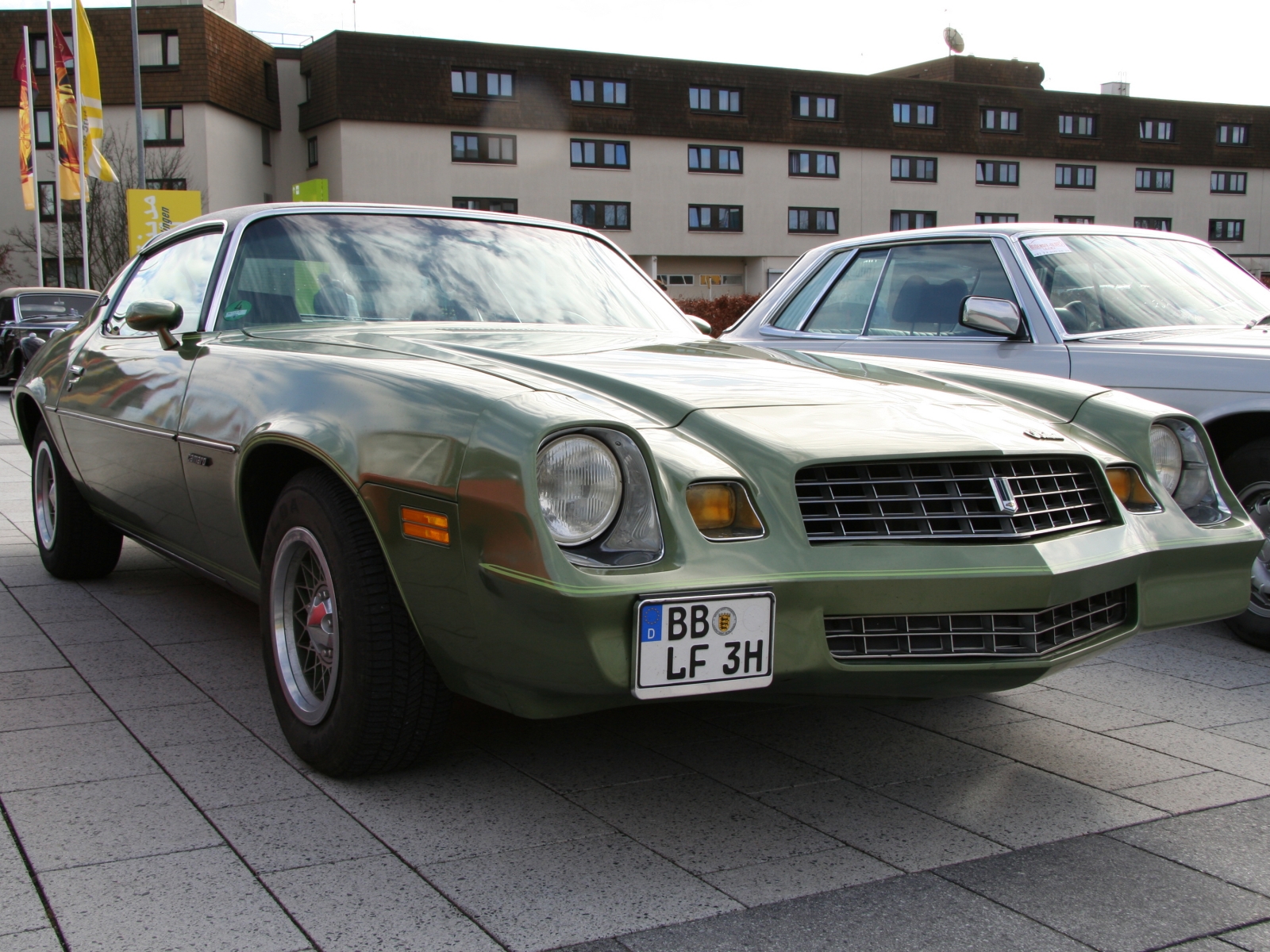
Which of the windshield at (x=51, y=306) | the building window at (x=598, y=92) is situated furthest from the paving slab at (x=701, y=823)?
the building window at (x=598, y=92)

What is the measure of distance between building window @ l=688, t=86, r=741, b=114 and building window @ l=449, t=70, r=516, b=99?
7909mm

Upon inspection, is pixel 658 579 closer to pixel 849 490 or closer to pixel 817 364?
pixel 849 490

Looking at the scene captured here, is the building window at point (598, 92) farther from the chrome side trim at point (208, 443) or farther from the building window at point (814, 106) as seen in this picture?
the chrome side trim at point (208, 443)

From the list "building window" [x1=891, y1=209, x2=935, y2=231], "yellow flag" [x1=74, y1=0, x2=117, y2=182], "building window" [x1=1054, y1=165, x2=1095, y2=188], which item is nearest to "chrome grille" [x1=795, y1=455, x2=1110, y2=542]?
"yellow flag" [x1=74, y1=0, x2=117, y2=182]

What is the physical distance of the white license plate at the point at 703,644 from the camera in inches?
86.5

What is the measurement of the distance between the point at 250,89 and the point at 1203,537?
46.8m

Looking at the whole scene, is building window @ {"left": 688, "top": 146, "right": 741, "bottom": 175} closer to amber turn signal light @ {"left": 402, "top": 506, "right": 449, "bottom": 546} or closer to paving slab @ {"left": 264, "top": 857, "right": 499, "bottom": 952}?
amber turn signal light @ {"left": 402, "top": 506, "right": 449, "bottom": 546}

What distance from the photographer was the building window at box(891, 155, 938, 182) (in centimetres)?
5366

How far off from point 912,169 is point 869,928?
55.2 metres

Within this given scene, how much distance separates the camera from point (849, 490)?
2479 mm

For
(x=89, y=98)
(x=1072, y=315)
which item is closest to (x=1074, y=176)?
(x=89, y=98)

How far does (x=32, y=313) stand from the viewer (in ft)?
62.8

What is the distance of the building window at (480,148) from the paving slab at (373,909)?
152ft

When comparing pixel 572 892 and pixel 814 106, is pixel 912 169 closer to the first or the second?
pixel 814 106
